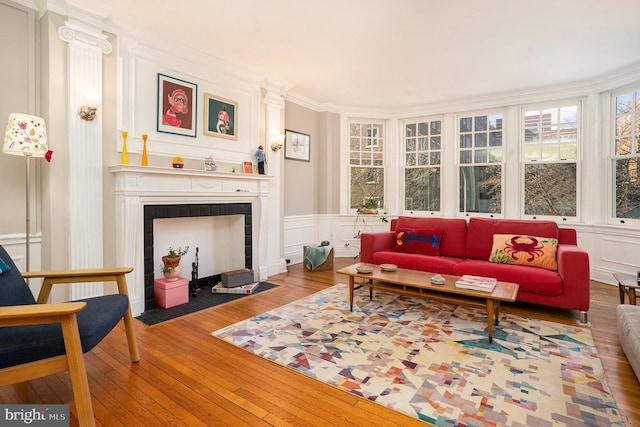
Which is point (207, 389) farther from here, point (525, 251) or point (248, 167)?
point (525, 251)

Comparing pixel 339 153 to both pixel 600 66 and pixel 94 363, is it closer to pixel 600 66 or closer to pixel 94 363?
pixel 600 66

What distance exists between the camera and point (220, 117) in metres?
3.98

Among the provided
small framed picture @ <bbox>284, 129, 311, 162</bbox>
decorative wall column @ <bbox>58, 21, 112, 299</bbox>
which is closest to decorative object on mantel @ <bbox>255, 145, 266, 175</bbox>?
small framed picture @ <bbox>284, 129, 311, 162</bbox>

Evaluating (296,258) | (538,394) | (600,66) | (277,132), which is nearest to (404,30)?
(277,132)

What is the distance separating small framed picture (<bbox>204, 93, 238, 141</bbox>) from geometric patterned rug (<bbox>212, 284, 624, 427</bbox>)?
2.25 meters

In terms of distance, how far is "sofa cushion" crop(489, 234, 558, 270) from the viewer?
336 centimetres

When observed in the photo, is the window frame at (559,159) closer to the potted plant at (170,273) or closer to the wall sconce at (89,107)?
the potted plant at (170,273)

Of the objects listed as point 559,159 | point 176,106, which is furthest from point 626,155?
point 176,106

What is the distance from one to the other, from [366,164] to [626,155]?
3.70 m

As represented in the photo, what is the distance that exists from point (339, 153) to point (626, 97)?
4111 mm

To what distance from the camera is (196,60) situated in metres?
3.69

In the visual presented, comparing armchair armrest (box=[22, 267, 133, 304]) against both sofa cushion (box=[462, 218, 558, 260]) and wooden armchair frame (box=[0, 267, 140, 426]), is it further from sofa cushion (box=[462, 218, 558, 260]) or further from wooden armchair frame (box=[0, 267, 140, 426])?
sofa cushion (box=[462, 218, 558, 260])

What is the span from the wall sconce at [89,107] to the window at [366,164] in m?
4.14

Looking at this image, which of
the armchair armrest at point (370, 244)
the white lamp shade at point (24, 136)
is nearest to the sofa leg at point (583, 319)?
the armchair armrest at point (370, 244)
